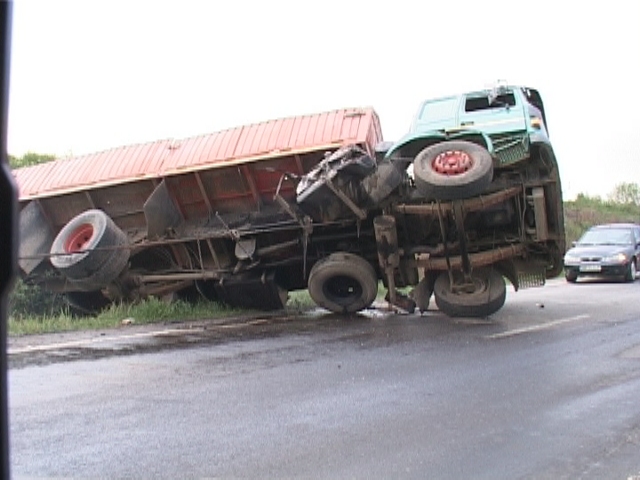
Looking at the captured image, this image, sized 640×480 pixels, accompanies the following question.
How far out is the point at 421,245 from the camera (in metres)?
10.1

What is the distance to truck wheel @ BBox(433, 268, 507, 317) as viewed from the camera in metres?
9.67

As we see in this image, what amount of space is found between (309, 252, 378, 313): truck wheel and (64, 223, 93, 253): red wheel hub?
10.7 ft

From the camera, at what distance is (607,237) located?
67.2ft

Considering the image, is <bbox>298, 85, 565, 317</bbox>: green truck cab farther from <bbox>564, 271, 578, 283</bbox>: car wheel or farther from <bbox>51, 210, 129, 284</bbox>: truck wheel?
<bbox>564, 271, 578, 283</bbox>: car wheel

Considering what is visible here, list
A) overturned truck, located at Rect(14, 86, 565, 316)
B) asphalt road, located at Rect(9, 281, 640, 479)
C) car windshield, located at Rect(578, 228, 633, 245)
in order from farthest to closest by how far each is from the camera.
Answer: car windshield, located at Rect(578, 228, 633, 245)
overturned truck, located at Rect(14, 86, 565, 316)
asphalt road, located at Rect(9, 281, 640, 479)

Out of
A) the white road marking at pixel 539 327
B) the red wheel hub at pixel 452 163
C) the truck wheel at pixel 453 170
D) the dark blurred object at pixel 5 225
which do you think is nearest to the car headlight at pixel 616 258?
the white road marking at pixel 539 327

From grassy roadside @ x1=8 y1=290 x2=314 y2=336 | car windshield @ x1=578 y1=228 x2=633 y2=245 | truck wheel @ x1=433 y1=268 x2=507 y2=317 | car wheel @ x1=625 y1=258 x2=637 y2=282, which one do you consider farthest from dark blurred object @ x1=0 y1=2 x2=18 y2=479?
car windshield @ x1=578 y1=228 x2=633 y2=245

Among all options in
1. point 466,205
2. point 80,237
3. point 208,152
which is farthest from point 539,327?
point 80,237

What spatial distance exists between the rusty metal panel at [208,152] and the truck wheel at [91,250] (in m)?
0.95

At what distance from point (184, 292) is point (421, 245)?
4168 mm

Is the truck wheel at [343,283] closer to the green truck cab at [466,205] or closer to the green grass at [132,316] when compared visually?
the green truck cab at [466,205]

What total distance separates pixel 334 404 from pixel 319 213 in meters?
4.92

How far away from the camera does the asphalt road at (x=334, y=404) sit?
4.07m

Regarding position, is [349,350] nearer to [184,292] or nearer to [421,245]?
[421,245]
